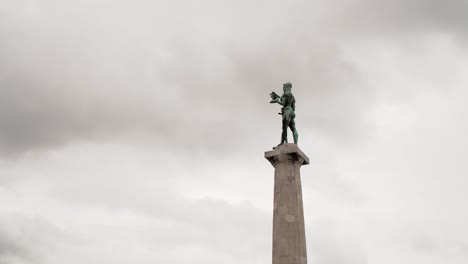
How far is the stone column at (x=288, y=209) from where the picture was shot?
25281 millimetres

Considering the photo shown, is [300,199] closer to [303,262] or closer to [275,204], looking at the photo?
[275,204]

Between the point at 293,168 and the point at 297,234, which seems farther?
the point at 293,168

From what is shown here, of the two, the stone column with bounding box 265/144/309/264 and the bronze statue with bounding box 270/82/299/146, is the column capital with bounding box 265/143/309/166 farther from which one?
the bronze statue with bounding box 270/82/299/146

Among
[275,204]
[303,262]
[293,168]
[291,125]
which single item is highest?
[291,125]

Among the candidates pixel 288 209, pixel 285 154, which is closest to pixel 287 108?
pixel 285 154

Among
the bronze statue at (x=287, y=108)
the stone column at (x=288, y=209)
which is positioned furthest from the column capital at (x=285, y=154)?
the bronze statue at (x=287, y=108)

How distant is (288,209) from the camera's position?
26156 millimetres

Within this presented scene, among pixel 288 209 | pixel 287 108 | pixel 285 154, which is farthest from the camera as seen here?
pixel 287 108

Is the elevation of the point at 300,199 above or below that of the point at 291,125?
below

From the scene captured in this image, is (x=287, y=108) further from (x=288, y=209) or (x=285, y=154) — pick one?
(x=288, y=209)

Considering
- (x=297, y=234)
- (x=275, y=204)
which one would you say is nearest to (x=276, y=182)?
(x=275, y=204)

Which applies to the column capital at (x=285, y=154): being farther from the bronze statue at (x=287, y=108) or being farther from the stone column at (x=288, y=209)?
the bronze statue at (x=287, y=108)

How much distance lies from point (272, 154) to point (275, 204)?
109 inches

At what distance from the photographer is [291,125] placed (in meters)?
29.4
